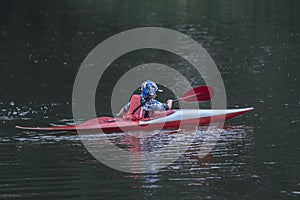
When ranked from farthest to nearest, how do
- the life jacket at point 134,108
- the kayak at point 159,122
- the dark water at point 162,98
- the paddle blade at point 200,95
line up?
the paddle blade at point 200,95
the life jacket at point 134,108
the kayak at point 159,122
the dark water at point 162,98

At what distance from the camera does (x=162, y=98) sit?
22578mm

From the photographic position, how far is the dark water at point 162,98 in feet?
44.4

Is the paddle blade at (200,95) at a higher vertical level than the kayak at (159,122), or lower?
higher

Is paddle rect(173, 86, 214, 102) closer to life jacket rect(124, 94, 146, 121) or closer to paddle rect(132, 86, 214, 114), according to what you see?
paddle rect(132, 86, 214, 114)

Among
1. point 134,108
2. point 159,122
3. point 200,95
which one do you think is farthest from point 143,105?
point 200,95

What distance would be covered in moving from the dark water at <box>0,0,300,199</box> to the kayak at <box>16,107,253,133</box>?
12.3 inches

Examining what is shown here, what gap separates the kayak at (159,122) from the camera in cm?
1755

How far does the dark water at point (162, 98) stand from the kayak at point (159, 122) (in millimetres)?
313

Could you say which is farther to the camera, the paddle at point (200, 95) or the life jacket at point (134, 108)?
the paddle at point (200, 95)

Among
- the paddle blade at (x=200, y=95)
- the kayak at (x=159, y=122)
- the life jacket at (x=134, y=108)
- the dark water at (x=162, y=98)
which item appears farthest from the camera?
the paddle blade at (x=200, y=95)

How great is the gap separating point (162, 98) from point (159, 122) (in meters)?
4.61

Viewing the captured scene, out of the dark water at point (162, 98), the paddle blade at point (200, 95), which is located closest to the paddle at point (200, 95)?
the paddle blade at point (200, 95)

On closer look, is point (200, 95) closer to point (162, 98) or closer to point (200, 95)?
point (200, 95)

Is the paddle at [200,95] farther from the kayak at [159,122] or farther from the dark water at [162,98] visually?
the dark water at [162,98]
